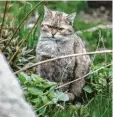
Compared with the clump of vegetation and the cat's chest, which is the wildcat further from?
the clump of vegetation

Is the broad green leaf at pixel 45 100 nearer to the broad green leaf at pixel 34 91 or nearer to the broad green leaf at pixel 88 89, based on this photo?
the broad green leaf at pixel 34 91

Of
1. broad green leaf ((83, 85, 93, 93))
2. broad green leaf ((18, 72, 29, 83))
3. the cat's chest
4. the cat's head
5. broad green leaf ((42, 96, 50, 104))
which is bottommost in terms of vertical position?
broad green leaf ((83, 85, 93, 93))

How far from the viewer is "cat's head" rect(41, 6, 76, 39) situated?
436cm

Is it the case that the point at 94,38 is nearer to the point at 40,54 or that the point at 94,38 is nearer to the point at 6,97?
the point at 40,54

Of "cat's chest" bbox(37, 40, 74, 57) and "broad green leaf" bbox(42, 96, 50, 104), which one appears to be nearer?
"broad green leaf" bbox(42, 96, 50, 104)

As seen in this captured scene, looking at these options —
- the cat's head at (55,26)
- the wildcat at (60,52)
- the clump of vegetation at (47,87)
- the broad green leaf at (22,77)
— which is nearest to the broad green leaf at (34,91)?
the clump of vegetation at (47,87)

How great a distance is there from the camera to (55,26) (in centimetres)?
439

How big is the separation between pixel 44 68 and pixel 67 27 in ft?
1.42

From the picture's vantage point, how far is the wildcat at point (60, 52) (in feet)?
14.3

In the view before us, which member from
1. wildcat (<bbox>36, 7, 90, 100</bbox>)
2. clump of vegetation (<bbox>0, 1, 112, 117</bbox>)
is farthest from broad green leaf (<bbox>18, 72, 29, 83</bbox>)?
wildcat (<bbox>36, 7, 90, 100</bbox>)

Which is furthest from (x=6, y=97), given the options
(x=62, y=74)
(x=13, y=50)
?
(x=13, y=50)

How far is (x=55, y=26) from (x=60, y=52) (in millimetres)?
247

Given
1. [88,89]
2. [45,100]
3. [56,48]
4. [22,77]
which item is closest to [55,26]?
[56,48]

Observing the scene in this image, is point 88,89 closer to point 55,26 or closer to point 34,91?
point 55,26
